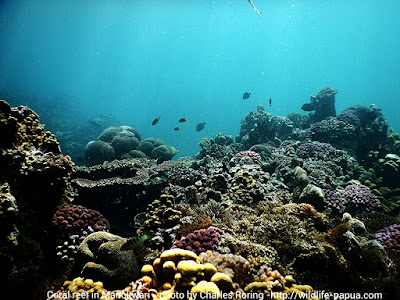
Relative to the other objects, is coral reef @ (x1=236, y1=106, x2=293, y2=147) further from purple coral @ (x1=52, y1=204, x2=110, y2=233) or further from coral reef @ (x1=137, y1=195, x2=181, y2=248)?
purple coral @ (x1=52, y1=204, x2=110, y2=233)

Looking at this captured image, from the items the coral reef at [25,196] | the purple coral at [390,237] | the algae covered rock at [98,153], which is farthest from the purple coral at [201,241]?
the algae covered rock at [98,153]

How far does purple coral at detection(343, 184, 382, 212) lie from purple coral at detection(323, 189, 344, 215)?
514 millimetres

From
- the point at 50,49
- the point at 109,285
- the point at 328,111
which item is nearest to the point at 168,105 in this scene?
the point at 50,49

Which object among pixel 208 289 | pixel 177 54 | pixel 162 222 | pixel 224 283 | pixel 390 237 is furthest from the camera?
pixel 177 54

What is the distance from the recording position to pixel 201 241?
148 inches

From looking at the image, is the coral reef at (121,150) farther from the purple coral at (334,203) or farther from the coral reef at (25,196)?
the purple coral at (334,203)

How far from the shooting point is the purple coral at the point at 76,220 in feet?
15.1

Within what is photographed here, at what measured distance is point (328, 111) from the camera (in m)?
17.0

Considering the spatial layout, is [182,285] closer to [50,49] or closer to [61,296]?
[61,296]

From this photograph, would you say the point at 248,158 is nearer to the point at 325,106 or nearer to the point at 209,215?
the point at 209,215

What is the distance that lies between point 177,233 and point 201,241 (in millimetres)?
663

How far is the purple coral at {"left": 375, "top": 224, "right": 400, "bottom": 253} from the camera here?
4.97 metres

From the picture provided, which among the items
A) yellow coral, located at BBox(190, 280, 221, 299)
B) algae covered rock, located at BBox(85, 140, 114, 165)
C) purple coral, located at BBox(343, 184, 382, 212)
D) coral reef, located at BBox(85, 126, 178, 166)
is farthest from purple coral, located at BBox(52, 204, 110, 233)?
algae covered rock, located at BBox(85, 140, 114, 165)

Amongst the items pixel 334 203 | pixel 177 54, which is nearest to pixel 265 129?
pixel 334 203
